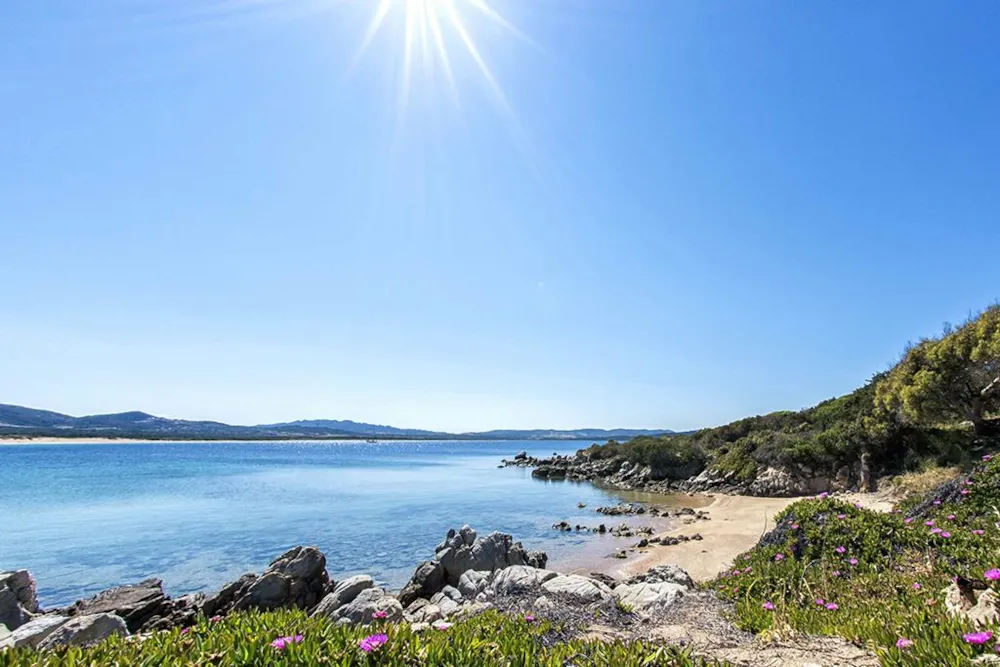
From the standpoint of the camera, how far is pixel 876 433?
25812mm

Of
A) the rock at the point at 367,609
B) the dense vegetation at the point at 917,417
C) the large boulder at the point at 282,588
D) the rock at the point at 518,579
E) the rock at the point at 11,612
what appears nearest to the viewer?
the rock at the point at 367,609

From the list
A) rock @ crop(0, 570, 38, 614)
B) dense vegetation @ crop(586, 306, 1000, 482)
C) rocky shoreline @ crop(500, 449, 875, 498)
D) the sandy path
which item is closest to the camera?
rock @ crop(0, 570, 38, 614)

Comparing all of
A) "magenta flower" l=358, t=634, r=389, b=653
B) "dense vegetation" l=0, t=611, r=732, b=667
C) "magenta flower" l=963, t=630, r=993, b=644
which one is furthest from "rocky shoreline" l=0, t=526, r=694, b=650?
"magenta flower" l=963, t=630, r=993, b=644

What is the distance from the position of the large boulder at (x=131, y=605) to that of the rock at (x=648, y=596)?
38.0 ft

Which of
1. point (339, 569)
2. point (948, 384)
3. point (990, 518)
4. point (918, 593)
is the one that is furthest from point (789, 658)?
point (948, 384)

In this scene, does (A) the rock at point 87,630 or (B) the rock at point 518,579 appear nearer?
(A) the rock at point 87,630

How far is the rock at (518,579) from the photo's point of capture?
10.0 m

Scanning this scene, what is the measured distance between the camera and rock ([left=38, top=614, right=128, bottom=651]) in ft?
26.4

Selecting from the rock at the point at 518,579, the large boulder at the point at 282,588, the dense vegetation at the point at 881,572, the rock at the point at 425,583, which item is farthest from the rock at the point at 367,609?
the dense vegetation at the point at 881,572

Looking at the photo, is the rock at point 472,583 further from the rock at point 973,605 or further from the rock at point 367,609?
the rock at point 973,605

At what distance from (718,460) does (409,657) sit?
1661 inches

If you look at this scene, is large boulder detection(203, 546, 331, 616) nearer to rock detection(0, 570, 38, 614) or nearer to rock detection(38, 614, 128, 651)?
rock detection(0, 570, 38, 614)

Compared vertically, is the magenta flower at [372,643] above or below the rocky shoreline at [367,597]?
above

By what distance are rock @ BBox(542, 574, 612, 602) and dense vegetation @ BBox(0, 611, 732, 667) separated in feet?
11.2
